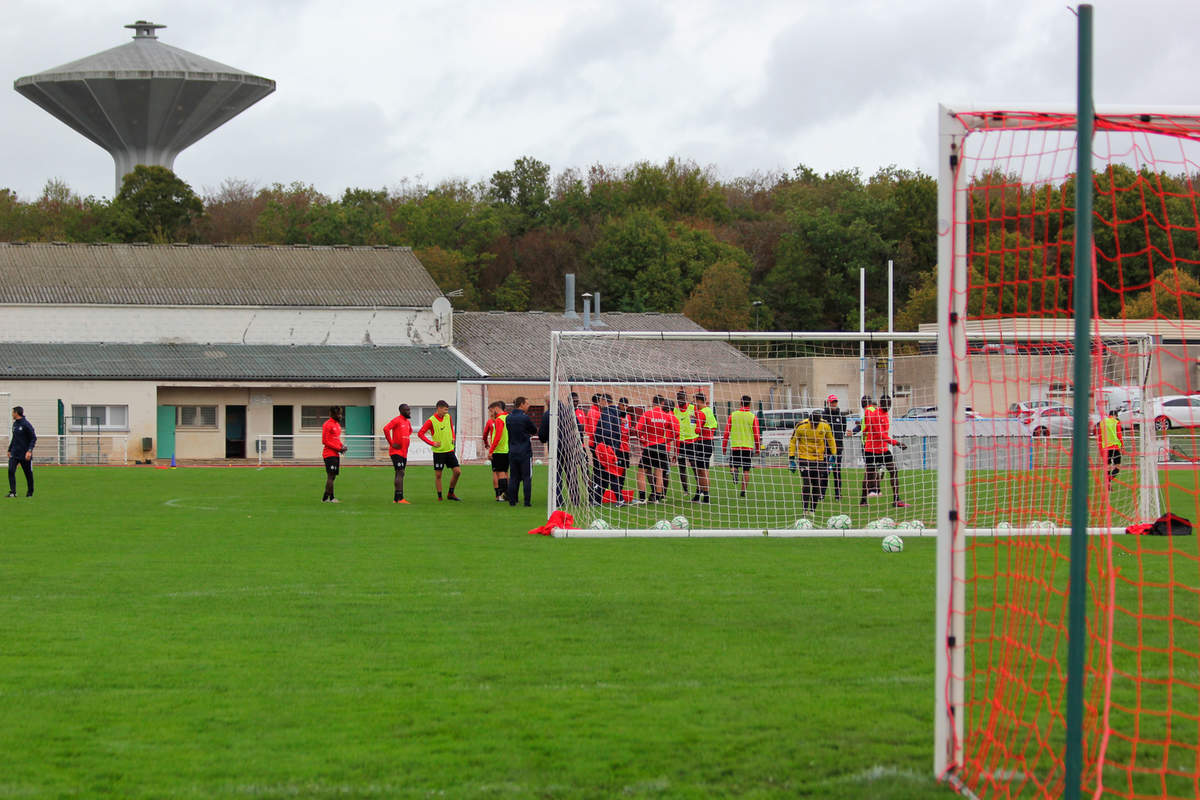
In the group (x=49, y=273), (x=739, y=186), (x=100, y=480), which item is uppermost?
(x=739, y=186)

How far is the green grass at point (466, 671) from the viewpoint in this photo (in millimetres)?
5711

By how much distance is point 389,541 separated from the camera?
15.6 metres

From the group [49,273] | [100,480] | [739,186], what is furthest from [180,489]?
[739,186]

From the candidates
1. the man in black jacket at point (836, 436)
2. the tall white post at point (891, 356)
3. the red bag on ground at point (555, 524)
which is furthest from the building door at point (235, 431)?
the red bag on ground at point (555, 524)

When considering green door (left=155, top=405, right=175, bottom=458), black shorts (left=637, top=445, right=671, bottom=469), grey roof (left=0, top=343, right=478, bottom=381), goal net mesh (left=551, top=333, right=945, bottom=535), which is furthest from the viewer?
green door (left=155, top=405, right=175, bottom=458)

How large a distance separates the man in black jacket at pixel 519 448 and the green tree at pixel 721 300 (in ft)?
146

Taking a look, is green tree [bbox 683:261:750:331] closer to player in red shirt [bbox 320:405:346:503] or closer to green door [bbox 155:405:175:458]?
green door [bbox 155:405:175:458]

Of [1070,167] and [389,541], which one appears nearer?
[1070,167]

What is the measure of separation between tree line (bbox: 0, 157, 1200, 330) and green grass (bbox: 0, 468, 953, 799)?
49.1m

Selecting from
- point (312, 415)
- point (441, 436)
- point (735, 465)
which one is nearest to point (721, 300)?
point (312, 415)

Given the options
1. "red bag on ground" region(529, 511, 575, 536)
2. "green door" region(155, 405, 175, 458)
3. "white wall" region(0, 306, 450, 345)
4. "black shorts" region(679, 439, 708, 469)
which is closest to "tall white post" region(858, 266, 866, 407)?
"black shorts" region(679, 439, 708, 469)

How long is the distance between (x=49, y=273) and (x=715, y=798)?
49.9 metres

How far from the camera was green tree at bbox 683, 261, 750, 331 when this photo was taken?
215 feet

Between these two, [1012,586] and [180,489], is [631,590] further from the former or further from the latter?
[180,489]
